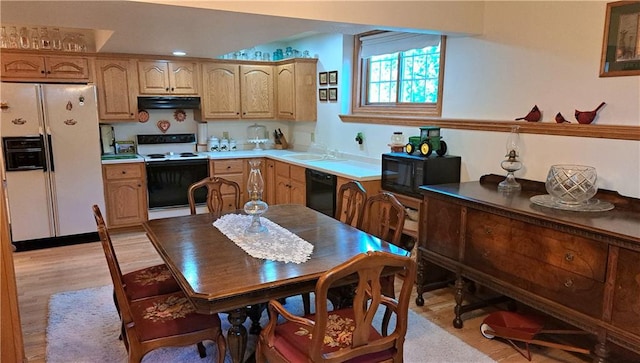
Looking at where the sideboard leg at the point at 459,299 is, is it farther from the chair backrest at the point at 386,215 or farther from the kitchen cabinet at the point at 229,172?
the kitchen cabinet at the point at 229,172

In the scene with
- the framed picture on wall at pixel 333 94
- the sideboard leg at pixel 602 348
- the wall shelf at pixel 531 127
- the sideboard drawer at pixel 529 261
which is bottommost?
the sideboard leg at pixel 602 348

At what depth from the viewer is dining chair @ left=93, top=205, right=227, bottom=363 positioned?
189 centimetres

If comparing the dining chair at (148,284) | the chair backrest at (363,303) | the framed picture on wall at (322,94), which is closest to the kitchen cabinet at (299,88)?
the framed picture on wall at (322,94)

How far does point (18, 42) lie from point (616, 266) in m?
5.26

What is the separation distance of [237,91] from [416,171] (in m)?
3.01

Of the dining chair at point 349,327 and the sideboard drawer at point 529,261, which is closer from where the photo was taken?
the dining chair at point 349,327

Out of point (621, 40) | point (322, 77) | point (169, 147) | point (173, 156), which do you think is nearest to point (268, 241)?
point (621, 40)

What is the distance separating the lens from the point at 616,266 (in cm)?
197

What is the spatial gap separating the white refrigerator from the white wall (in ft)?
10.8

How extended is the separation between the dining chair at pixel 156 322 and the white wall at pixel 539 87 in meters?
2.36

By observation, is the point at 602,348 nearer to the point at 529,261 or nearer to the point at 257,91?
the point at 529,261

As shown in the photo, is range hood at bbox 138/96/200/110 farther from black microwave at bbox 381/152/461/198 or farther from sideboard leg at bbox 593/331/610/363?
sideboard leg at bbox 593/331/610/363

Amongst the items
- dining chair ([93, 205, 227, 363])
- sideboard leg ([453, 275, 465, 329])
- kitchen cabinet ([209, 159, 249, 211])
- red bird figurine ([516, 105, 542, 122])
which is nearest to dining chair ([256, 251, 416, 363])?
dining chair ([93, 205, 227, 363])

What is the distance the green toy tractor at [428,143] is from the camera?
347cm
